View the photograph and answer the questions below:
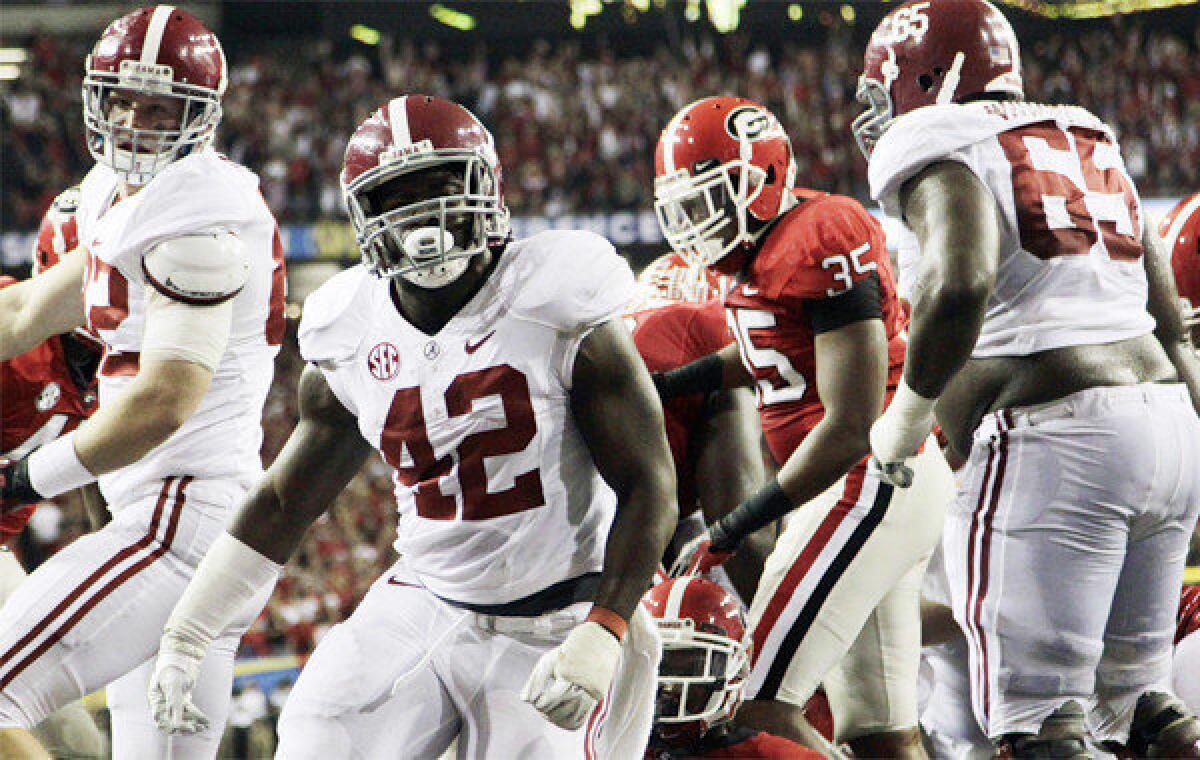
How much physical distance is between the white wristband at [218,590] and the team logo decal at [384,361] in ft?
1.58

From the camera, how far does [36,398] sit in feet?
13.1

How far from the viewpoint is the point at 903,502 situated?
331cm

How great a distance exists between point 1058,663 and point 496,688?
3.58ft

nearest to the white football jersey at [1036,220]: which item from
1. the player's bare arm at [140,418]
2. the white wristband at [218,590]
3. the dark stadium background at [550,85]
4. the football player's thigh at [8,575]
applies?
the white wristband at [218,590]

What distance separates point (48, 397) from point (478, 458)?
6.83 ft

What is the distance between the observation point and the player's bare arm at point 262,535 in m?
2.63

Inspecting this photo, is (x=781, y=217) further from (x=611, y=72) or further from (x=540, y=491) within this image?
(x=611, y=72)

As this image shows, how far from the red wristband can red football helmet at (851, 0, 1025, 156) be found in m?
1.36

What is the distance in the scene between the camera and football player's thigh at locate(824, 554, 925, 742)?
3.48 metres

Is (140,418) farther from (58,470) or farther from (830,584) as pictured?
(830,584)

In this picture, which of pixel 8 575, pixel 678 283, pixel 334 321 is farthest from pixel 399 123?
pixel 8 575

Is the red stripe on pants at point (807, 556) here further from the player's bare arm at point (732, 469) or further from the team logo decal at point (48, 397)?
the team logo decal at point (48, 397)

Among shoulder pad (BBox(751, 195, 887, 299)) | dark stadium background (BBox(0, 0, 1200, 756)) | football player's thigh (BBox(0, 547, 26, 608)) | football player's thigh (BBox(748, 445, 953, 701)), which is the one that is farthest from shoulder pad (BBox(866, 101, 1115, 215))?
dark stadium background (BBox(0, 0, 1200, 756))

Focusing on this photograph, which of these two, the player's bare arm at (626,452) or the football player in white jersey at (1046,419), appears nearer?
the player's bare arm at (626,452)
